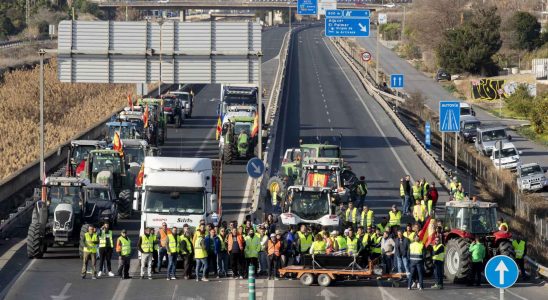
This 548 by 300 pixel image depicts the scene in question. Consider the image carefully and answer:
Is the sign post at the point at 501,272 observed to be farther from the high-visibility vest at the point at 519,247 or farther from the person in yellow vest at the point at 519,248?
the high-visibility vest at the point at 519,247

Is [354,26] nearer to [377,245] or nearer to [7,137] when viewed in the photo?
[7,137]

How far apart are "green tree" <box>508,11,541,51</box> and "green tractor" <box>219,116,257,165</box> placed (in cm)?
7163

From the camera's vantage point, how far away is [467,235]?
31047 millimetres

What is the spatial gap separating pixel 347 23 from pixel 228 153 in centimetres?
3322

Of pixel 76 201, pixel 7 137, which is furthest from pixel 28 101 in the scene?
pixel 76 201

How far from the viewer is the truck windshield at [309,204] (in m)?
35.5

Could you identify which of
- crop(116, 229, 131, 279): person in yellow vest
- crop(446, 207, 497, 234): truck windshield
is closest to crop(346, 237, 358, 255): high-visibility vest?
crop(446, 207, 497, 234): truck windshield

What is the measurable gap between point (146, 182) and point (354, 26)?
5455cm

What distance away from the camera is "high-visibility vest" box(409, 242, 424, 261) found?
96.3 ft

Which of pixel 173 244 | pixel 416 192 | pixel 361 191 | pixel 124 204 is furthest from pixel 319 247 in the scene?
pixel 416 192

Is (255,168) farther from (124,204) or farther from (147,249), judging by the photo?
(147,249)

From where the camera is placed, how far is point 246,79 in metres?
48.4

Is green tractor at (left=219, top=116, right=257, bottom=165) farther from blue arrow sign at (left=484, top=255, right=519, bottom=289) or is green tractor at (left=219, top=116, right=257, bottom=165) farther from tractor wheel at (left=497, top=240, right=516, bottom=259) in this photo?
blue arrow sign at (left=484, top=255, right=519, bottom=289)

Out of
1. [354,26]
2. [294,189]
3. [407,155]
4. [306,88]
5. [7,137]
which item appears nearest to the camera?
[294,189]
